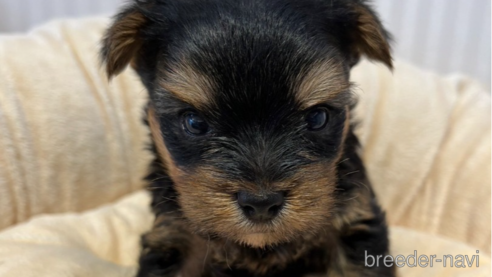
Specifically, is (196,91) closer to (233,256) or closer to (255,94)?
(255,94)

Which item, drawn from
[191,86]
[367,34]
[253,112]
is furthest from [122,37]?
[367,34]

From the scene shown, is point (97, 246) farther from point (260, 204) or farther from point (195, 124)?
point (260, 204)

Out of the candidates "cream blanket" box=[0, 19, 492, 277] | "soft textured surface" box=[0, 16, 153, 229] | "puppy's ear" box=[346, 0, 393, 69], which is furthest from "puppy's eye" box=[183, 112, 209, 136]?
"soft textured surface" box=[0, 16, 153, 229]

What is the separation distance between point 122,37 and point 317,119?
0.77 metres

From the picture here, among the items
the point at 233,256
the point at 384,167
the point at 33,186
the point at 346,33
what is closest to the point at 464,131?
the point at 384,167

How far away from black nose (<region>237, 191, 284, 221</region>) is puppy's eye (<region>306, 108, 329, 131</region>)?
0.31m

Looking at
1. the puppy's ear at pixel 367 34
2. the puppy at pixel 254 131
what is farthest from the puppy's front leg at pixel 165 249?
the puppy's ear at pixel 367 34

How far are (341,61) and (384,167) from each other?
1.46 metres

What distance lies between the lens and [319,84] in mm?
1683

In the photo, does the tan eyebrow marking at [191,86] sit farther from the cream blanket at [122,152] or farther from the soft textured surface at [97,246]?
the cream blanket at [122,152]

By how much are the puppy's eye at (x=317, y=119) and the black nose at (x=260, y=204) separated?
306 mm

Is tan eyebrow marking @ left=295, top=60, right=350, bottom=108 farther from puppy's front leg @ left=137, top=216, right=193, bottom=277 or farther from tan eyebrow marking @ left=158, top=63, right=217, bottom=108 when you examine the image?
puppy's front leg @ left=137, top=216, right=193, bottom=277

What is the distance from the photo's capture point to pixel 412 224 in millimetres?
3162

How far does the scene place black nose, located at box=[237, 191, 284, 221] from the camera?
1.54 metres
